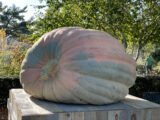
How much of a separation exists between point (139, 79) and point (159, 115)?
4358mm

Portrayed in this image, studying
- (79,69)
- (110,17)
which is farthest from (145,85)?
(79,69)

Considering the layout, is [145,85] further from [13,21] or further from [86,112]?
[13,21]

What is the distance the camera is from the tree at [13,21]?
3306 cm

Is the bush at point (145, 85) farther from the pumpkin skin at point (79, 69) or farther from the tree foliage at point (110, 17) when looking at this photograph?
the pumpkin skin at point (79, 69)

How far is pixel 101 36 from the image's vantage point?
2506 mm

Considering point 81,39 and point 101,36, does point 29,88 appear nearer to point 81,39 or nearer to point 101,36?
point 81,39

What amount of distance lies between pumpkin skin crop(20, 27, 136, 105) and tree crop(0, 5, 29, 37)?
103ft

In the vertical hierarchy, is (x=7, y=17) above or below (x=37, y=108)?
above

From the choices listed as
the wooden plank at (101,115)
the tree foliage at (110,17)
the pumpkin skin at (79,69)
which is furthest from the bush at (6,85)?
the wooden plank at (101,115)

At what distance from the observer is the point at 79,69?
2258 millimetres

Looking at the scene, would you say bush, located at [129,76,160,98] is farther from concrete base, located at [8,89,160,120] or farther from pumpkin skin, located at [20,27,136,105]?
concrete base, located at [8,89,160,120]

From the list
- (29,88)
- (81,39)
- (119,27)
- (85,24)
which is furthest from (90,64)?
(119,27)

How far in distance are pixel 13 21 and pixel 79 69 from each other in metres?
33.6

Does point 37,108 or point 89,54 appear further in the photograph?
point 89,54
